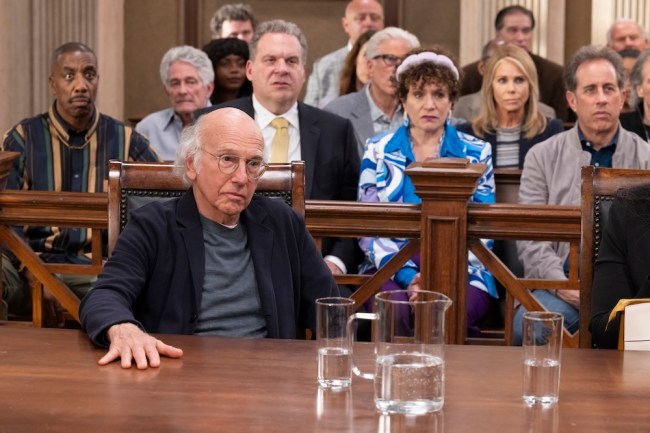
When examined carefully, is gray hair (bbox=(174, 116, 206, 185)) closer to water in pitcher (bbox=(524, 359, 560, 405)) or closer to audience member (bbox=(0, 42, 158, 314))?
water in pitcher (bbox=(524, 359, 560, 405))

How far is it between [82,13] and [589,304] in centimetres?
580

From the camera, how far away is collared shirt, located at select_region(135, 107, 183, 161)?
241 inches

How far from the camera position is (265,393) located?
2.29m

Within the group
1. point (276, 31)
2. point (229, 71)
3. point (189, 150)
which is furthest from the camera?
point (229, 71)

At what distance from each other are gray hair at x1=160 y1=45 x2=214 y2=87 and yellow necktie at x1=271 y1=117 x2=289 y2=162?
4.65 feet

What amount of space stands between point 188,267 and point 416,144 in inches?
79.5

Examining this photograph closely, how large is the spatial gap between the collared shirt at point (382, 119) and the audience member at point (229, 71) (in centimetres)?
119

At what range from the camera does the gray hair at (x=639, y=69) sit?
5.43 metres

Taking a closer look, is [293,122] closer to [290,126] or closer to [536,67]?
[290,126]

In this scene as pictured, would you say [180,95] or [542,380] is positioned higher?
[180,95]

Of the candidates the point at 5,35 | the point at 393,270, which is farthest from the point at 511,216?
the point at 5,35

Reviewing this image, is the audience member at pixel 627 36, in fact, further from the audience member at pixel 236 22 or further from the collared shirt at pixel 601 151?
the collared shirt at pixel 601 151

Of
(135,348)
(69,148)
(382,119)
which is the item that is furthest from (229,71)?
(135,348)

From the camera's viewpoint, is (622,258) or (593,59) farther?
(593,59)
